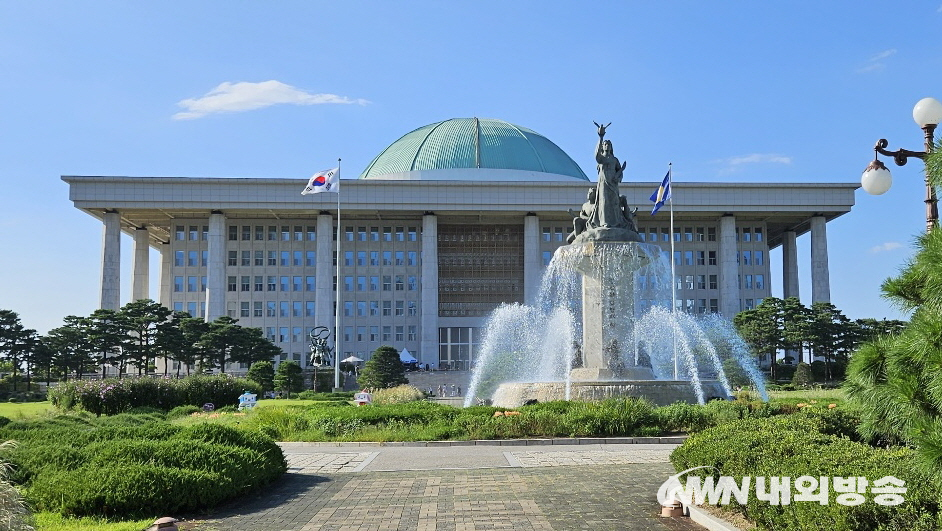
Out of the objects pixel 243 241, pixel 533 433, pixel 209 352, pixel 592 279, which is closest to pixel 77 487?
pixel 533 433

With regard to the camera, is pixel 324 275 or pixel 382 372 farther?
pixel 324 275

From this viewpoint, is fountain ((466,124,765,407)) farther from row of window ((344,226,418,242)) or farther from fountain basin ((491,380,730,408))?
row of window ((344,226,418,242))

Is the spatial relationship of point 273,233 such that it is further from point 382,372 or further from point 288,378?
point 288,378

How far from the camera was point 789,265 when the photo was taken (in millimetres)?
94562

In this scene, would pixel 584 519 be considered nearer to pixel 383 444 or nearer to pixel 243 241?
pixel 383 444

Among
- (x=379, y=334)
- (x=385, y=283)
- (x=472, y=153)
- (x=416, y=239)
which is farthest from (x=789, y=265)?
(x=379, y=334)

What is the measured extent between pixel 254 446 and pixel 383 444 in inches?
274

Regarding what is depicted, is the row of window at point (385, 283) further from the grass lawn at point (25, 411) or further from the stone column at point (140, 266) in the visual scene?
the grass lawn at point (25, 411)

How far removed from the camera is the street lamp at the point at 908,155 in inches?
432

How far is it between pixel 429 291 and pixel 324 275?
10.7 meters

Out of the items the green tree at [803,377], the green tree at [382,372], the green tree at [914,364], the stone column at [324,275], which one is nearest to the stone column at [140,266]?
the stone column at [324,275]

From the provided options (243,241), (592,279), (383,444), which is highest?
(243,241)

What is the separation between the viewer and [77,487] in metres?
10.9

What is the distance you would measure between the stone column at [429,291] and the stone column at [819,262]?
123ft
